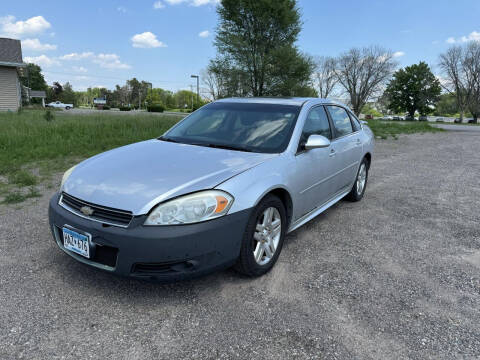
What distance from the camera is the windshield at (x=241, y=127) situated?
3.16 m

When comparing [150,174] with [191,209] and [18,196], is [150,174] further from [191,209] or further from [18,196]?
[18,196]

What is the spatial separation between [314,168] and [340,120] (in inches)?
51.3

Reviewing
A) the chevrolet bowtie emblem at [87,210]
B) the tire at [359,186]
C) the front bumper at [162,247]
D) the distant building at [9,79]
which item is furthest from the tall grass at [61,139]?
the distant building at [9,79]

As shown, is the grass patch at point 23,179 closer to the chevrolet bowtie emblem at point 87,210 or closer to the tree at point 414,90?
the chevrolet bowtie emblem at point 87,210

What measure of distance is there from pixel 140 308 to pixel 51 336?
0.55 metres

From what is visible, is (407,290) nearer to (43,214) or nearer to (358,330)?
(358,330)

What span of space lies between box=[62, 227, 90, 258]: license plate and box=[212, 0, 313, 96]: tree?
73.9ft

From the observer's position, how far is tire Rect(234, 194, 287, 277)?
8.32 feet

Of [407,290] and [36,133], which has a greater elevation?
[36,133]

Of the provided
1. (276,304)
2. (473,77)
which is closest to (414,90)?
(473,77)

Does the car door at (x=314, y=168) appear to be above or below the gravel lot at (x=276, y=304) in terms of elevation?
above

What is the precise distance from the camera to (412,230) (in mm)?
3971

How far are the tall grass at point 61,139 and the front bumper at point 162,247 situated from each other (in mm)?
5210

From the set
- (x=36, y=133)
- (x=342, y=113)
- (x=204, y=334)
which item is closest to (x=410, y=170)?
(x=342, y=113)
